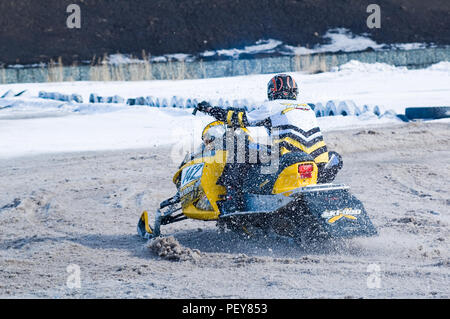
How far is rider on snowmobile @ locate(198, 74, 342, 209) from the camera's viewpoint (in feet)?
20.3

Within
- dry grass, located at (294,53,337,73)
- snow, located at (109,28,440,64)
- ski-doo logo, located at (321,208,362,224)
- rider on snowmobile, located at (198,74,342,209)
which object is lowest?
ski-doo logo, located at (321,208,362,224)

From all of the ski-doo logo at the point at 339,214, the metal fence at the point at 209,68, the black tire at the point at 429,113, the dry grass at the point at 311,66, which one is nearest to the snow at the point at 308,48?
the metal fence at the point at 209,68

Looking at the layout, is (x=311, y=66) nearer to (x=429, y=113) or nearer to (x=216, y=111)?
(x=429, y=113)

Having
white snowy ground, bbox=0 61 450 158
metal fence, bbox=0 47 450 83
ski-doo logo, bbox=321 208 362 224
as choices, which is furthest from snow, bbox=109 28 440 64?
ski-doo logo, bbox=321 208 362 224

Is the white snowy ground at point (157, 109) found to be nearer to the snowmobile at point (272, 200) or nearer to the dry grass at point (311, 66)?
the dry grass at point (311, 66)

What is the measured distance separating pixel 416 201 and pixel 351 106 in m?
7.38

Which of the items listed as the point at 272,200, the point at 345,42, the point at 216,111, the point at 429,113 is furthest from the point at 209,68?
the point at 272,200

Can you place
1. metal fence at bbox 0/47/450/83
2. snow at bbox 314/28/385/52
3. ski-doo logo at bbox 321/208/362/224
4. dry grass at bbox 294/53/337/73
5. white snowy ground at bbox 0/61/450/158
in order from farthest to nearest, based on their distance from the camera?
snow at bbox 314/28/385/52 → metal fence at bbox 0/47/450/83 → dry grass at bbox 294/53/337/73 → white snowy ground at bbox 0/61/450/158 → ski-doo logo at bbox 321/208/362/224

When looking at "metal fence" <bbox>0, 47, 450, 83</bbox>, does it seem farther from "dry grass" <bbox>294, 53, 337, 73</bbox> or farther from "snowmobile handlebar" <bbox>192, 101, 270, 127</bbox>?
"snowmobile handlebar" <bbox>192, 101, 270, 127</bbox>

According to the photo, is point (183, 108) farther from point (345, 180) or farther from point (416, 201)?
point (416, 201)

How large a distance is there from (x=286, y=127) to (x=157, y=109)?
1050cm

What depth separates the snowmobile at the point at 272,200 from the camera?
565cm

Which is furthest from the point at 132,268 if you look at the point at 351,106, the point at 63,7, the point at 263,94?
the point at 63,7

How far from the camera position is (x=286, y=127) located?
618cm
